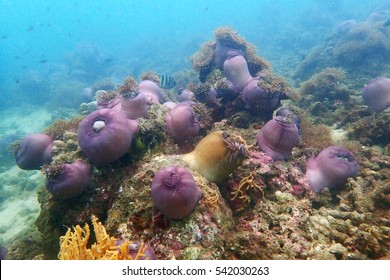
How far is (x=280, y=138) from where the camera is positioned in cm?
464

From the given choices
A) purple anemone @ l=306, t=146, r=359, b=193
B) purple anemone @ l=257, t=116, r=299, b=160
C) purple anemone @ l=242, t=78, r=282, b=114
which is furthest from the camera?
A: purple anemone @ l=242, t=78, r=282, b=114

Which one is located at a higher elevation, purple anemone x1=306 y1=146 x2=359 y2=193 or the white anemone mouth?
purple anemone x1=306 y1=146 x2=359 y2=193

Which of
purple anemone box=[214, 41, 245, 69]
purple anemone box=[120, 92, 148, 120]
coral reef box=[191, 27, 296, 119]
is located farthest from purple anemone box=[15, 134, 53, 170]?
purple anemone box=[214, 41, 245, 69]

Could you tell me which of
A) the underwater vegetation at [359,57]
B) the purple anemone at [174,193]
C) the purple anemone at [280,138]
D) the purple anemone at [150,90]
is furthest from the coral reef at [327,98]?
the purple anemone at [174,193]

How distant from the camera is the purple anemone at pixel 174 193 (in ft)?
10.3

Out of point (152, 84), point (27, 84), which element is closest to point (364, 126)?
point (152, 84)

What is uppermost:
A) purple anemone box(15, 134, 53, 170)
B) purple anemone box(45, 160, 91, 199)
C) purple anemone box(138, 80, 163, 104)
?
purple anemone box(138, 80, 163, 104)

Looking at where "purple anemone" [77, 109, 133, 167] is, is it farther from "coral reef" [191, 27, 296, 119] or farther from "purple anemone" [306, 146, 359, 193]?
"purple anemone" [306, 146, 359, 193]

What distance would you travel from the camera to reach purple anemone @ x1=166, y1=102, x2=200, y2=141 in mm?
4895

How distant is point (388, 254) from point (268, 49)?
91.3 feet

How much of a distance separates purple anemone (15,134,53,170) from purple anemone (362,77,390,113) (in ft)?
23.2

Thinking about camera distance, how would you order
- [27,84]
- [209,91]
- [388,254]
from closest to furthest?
[388,254]
[209,91]
[27,84]
